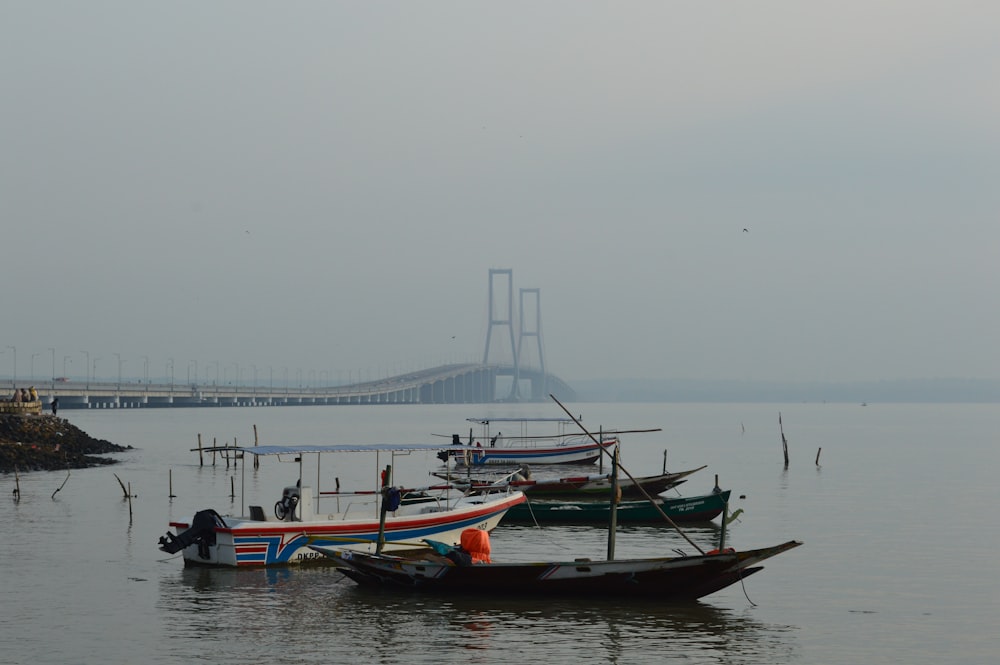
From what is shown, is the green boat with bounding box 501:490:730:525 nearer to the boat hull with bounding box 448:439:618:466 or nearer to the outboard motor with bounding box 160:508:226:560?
the outboard motor with bounding box 160:508:226:560

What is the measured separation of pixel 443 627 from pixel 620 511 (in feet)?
43.6

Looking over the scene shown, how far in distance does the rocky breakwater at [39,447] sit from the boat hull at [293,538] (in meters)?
29.4

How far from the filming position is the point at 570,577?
793 inches

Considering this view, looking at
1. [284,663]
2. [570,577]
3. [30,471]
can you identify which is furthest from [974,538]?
[30,471]

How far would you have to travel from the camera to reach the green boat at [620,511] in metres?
31.2

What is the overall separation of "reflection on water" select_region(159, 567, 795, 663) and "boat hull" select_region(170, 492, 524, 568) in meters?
1.06

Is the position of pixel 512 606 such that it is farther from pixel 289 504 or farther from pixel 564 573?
pixel 289 504

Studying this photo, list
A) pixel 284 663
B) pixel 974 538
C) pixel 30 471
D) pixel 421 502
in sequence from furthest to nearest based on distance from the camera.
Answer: pixel 30 471 < pixel 974 538 < pixel 421 502 < pixel 284 663

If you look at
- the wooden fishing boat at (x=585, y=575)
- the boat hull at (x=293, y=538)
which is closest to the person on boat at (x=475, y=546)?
the wooden fishing boat at (x=585, y=575)

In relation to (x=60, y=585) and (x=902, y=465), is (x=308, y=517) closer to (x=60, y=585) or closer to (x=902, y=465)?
(x=60, y=585)

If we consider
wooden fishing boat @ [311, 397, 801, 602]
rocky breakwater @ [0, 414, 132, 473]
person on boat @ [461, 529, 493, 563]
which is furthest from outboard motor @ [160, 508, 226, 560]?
rocky breakwater @ [0, 414, 132, 473]

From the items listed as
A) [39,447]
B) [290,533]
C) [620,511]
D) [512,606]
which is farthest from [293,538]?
[39,447]

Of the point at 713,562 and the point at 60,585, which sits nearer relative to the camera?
the point at 713,562

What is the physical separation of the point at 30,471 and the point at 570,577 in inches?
1435
